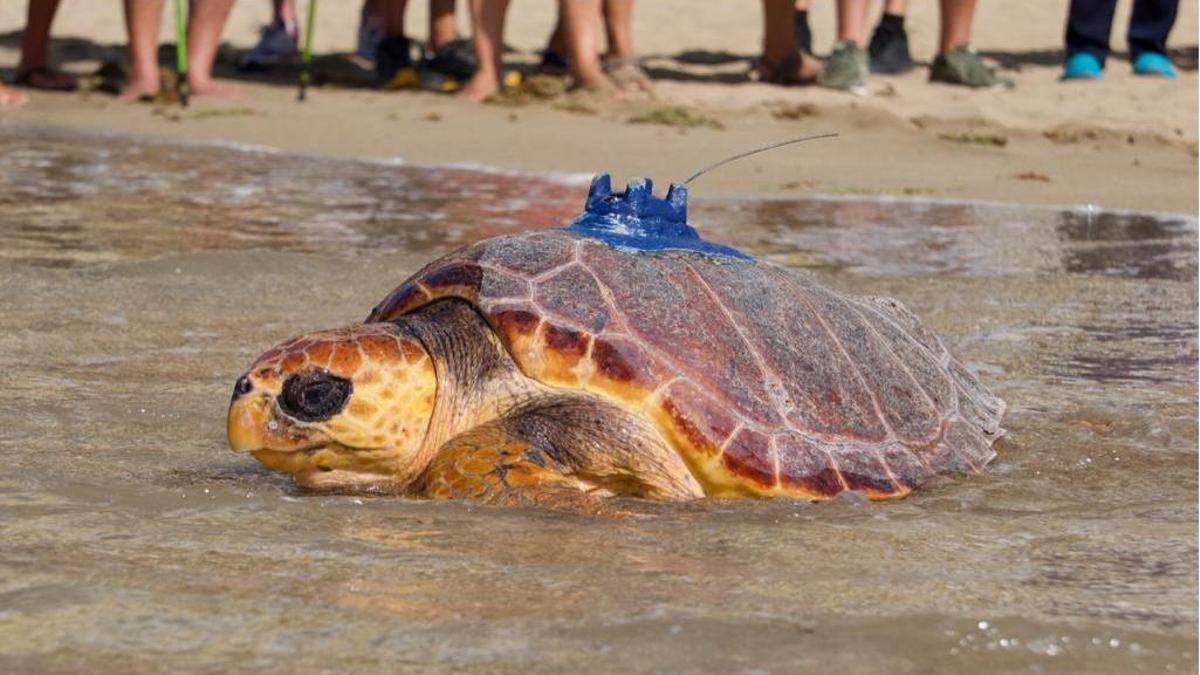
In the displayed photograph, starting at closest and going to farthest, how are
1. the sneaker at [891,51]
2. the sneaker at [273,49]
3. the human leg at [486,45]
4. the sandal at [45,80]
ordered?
1. the human leg at [486,45]
2. the sandal at [45,80]
3. the sneaker at [891,51]
4. the sneaker at [273,49]

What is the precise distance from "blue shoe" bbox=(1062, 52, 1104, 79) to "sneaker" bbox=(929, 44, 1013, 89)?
34cm

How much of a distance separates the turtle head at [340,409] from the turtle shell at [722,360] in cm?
17

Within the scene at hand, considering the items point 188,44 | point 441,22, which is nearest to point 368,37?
point 441,22

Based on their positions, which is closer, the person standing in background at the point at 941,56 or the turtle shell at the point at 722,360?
the turtle shell at the point at 722,360

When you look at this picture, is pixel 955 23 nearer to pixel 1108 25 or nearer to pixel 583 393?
pixel 1108 25

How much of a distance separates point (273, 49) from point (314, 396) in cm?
798

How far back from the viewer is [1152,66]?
892cm

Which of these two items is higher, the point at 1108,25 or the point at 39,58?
the point at 1108,25

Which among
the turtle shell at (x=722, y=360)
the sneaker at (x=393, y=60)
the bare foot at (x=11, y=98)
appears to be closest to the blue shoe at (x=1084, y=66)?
the sneaker at (x=393, y=60)

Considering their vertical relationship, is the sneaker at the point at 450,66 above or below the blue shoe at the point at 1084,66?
below

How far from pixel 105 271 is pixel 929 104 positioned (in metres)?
4.86

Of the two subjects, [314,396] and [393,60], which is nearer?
[314,396]

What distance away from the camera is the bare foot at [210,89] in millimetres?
8703

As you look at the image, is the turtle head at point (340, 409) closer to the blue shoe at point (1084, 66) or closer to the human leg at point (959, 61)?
the human leg at point (959, 61)
